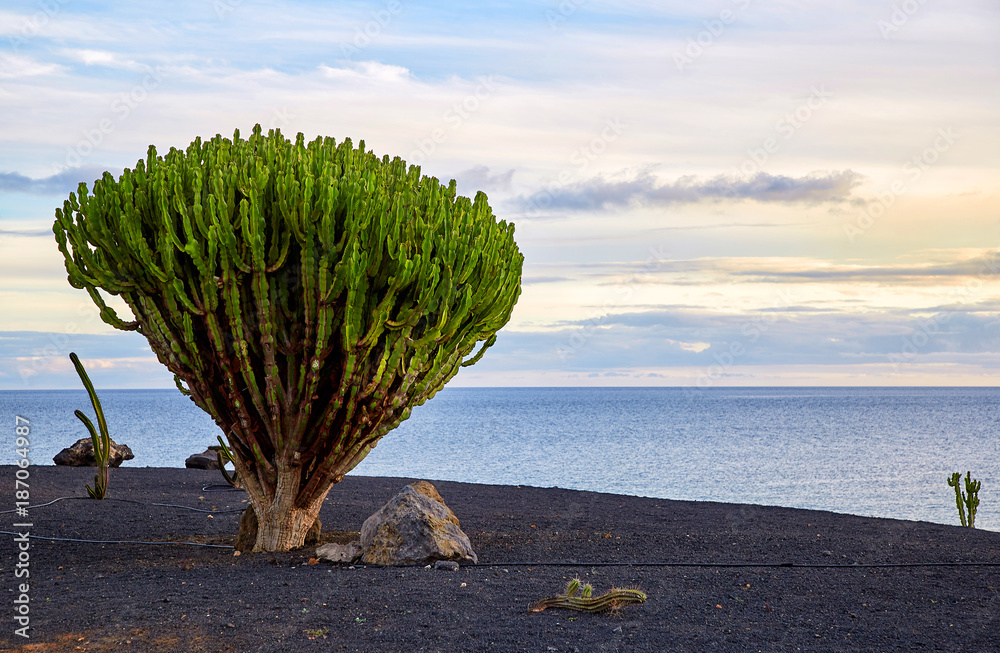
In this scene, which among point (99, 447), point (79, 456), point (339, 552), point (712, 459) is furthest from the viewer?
point (712, 459)

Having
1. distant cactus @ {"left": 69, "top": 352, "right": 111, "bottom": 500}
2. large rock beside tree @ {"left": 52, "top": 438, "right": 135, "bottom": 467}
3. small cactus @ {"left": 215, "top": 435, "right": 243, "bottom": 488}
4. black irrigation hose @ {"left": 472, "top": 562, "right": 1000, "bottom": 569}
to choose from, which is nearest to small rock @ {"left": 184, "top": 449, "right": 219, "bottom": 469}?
large rock beside tree @ {"left": 52, "top": 438, "right": 135, "bottom": 467}

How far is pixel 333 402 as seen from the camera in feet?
25.2

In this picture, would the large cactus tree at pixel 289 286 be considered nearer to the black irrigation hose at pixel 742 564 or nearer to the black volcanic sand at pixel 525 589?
the black volcanic sand at pixel 525 589

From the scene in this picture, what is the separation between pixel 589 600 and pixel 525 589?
771mm

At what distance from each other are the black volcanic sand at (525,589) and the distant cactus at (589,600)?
0.07 meters

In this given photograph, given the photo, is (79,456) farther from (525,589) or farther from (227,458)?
(525,589)

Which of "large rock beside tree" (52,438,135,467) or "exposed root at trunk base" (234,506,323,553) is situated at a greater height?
"large rock beside tree" (52,438,135,467)

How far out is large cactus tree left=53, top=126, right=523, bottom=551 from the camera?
7.06 m

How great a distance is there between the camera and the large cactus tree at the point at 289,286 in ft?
23.2

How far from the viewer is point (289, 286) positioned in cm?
745

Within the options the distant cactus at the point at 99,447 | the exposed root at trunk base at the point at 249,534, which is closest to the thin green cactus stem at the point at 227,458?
the exposed root at trunk base at the point at 249,534

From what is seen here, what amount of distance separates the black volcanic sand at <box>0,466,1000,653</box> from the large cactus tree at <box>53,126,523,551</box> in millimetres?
1176

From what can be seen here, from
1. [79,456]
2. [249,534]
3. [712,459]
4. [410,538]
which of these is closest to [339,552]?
[410,538]

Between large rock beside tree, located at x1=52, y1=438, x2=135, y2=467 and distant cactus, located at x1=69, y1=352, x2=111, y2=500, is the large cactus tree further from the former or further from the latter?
large rock beside tree, located at x1=52, y1=438, x2=135, y2=467
